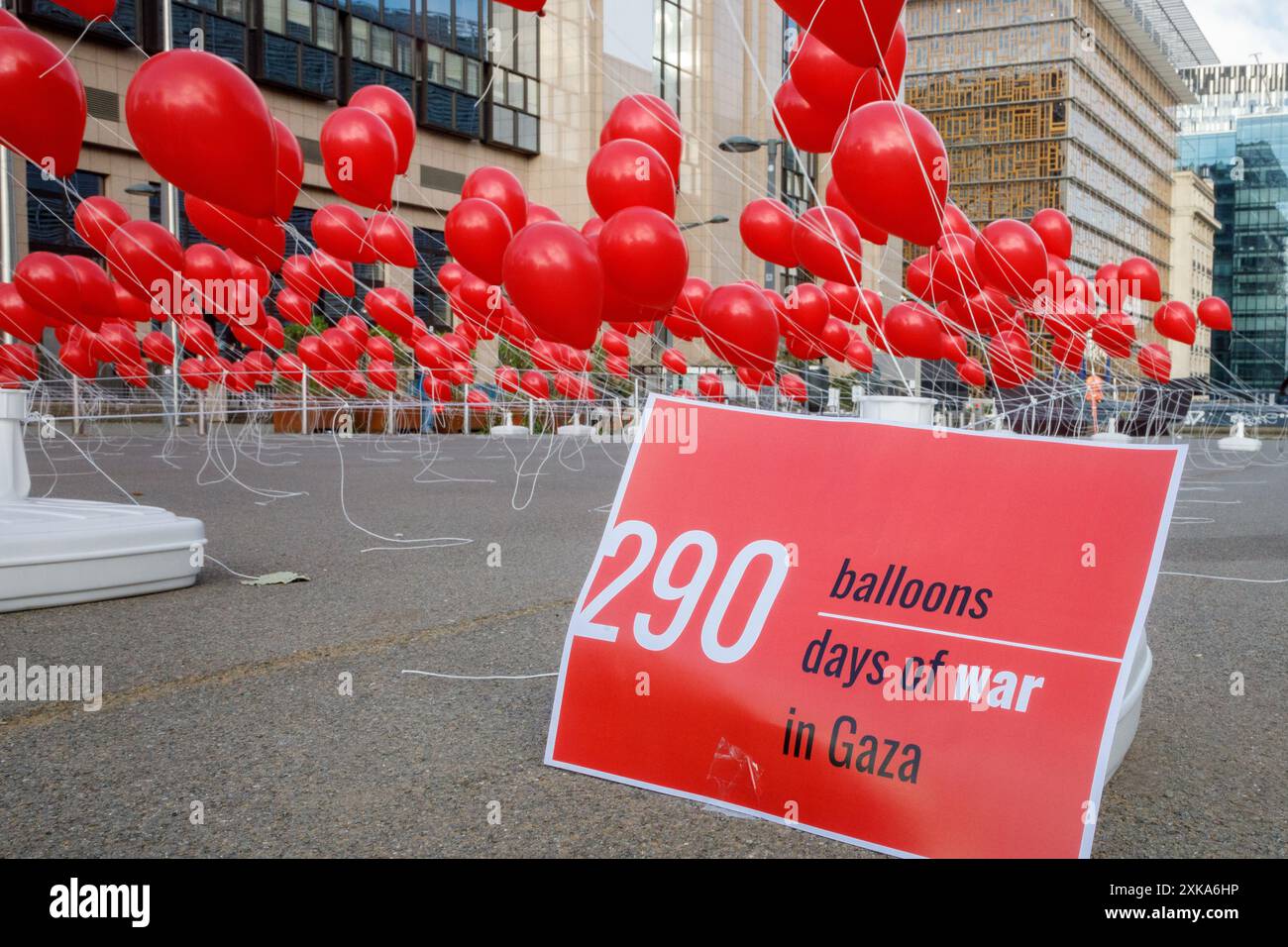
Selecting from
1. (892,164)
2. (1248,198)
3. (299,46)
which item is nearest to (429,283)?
(299,46)

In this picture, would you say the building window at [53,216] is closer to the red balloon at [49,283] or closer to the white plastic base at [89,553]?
the red balloon at [49,283]

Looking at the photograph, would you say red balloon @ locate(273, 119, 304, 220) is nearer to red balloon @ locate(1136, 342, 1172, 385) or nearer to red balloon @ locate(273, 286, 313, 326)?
red balloon @ locate(273, 286, 313, 326)

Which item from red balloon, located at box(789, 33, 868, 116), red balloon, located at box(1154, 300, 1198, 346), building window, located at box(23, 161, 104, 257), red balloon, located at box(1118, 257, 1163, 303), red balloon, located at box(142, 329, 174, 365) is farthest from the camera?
building window, located at box(23, 161, 104, 257)

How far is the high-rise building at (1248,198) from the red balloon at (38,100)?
8818cm

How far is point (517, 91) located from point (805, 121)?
29791mm

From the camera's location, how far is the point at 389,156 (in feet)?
26.8

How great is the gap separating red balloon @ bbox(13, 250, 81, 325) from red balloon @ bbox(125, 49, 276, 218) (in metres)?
5.74

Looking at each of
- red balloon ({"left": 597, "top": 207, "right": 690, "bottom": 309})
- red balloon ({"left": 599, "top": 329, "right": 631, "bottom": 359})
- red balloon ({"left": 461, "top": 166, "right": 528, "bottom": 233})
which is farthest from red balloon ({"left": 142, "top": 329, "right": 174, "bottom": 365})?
red balloon ({"left": 597, "top": 207, "right": 690, "bottom": 309})

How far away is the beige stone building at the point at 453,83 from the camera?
2366cm

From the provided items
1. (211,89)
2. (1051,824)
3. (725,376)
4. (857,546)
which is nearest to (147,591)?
(211,89)

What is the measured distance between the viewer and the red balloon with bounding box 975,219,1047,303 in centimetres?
877

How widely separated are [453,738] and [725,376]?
21312 mm

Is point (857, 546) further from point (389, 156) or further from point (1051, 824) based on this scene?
point (389, 156)

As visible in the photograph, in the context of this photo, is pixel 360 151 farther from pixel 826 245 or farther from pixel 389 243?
pixel 826 245
